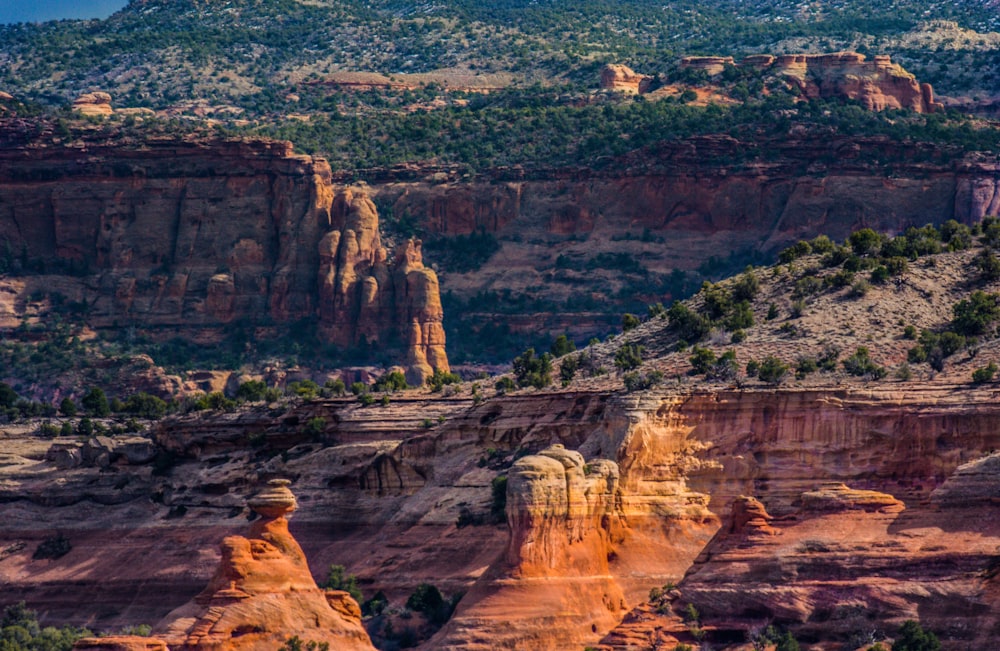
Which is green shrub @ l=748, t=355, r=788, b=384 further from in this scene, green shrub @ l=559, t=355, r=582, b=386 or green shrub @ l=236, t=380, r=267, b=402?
green shrub @ l=236, t=380, r=267, b=402

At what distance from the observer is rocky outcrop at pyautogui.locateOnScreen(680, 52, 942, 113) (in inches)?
6088

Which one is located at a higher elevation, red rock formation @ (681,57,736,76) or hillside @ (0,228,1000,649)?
red rock formation @ (681,57,736,76)

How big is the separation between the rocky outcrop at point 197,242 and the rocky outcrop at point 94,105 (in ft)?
37.0

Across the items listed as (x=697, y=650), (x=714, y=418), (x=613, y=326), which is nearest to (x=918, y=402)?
(x=714, y=418)

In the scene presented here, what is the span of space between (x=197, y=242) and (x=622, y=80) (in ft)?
100

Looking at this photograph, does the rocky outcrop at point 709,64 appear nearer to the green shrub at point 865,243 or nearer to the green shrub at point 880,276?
the green shrub at point 865,243

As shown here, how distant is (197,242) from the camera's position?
143 metres

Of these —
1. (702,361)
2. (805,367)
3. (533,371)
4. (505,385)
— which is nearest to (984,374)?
(805,367)

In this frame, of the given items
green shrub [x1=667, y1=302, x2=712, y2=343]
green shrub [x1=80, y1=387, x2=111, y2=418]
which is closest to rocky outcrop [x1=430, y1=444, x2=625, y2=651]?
green shrub [x1=667, y1=302, x2=712, y2=343]

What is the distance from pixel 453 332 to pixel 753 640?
66.6 meters

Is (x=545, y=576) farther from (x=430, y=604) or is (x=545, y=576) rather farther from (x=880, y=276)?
(x=880, y=276)

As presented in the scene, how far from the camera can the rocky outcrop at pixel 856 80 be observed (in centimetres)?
15462

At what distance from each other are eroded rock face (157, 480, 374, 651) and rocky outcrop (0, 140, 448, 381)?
57008 millimetres

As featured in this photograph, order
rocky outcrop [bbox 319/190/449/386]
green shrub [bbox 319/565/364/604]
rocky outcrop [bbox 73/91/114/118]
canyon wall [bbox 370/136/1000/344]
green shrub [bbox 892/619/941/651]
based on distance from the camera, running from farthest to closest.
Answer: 1. rocky outcrop [bbox 73/91/114/118]
2. canyon wall [bbox 370/136/1000/344]
3. rocky outcrop [bbox 319/190/449/386]
4. green shrub [bbox 319/565/364/604]
5. green shrub [bbox 892/619/941/651]
